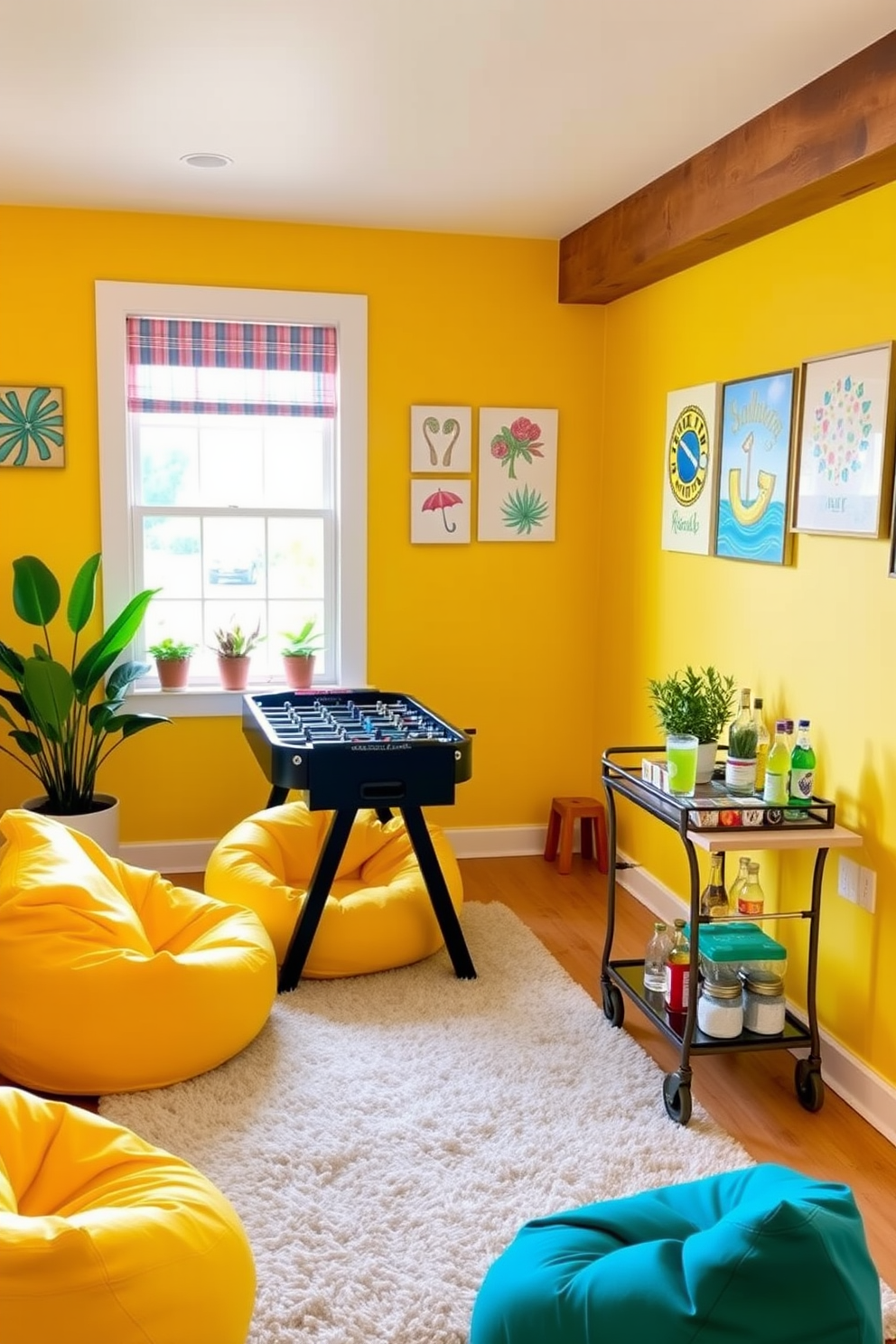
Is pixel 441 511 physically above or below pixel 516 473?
below

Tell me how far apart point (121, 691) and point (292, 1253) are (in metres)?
2.39

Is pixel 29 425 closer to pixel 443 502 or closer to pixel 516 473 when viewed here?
pixel 443 502

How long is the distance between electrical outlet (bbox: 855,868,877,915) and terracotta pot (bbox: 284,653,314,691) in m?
2.36

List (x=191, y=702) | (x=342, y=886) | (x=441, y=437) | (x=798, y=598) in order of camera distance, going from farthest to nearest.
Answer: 1. (x=441, y=437)
2. (x=191, y=702)
3. (x=342, y=886)
4. (x=798, y=598)

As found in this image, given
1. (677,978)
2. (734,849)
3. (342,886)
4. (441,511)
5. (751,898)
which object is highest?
(441,511)

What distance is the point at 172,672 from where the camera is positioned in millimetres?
4555

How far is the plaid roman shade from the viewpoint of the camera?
445 centimetres

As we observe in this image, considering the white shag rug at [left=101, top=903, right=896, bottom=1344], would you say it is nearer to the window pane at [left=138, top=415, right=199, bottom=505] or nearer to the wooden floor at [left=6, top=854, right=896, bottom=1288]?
the wooden floor at [left=6, top=854, right=896, bottom=1288]

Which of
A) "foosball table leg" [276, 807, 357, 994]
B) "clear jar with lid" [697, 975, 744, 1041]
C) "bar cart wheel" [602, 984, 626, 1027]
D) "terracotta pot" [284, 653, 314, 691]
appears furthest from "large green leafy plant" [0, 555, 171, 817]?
"clear jar with lid" [697, 975, 744, 1041]

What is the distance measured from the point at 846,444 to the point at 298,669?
7.84 ft

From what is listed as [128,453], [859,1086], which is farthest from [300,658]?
[859,1086]

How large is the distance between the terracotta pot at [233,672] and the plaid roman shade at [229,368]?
98 centimetres

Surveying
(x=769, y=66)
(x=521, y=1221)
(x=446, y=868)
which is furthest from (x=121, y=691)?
(x=769, y=66)

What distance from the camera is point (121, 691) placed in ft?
14.0
